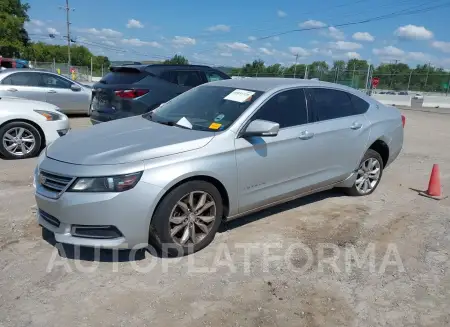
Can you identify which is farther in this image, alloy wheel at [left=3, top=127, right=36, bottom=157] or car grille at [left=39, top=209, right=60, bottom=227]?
alloy wheel at [left=3, top=127, right=36, bottom=157]

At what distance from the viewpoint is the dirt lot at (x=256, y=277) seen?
2.77 m

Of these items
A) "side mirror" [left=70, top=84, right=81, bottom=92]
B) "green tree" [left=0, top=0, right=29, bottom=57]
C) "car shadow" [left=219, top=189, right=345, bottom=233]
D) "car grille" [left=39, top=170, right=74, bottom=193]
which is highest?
"green tree" [left=0, top=0, right=29, bottom=57]

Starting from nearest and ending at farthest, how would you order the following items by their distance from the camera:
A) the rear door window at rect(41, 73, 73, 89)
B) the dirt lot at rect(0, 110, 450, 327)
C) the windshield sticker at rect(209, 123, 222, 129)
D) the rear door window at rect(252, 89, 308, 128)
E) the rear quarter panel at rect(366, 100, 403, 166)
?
the dirt lot at rect(0, 110, 450, 327) < the windshield sticker at rect(209, 123, 222, 129) < the rear door window at rect(252, 89, 308, 128) < the rear quarter panel at rect(366, 100, 403, 166) < the rear door window at rect(41, 73, 73, 89)

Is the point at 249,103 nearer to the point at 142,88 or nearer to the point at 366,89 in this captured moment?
the point at 142,88

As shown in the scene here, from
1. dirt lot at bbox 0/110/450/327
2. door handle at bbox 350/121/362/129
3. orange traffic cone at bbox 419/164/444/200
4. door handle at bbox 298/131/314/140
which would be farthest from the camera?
orange traffic cone at bbox 419/164/444/200

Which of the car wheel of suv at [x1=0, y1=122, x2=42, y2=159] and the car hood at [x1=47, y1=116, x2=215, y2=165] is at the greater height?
the car hood at [x1=47, y1=116, x2=215, y2=165]

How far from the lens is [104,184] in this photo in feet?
9.95

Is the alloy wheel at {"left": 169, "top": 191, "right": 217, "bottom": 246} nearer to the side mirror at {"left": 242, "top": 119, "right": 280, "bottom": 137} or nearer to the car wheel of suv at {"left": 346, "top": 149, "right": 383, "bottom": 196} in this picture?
the side mirror at {"left": 242, "top": 119, "right": 280, "bottom": 137}

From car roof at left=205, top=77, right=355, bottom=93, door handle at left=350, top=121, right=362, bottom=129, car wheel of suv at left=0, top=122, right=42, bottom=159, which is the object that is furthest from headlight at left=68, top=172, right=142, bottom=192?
car wheel of suv at left=0, top=122, right=42, bottom=159

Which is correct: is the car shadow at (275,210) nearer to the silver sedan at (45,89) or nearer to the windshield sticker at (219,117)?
the windshield sticker at (219,117)

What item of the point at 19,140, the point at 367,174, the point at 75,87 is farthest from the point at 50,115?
the point at 367,174

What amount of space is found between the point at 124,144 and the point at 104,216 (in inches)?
27.1

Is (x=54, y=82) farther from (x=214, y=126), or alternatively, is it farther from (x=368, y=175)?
(x=368, y=175)

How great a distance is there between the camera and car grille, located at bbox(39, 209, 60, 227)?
10.5 ft
